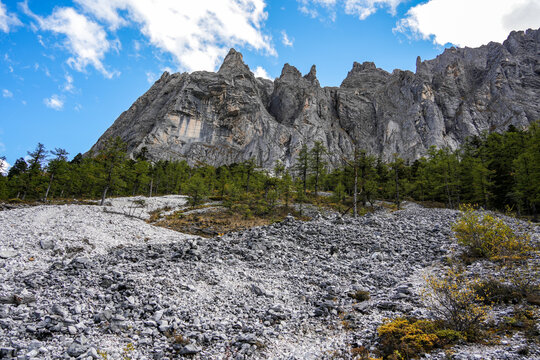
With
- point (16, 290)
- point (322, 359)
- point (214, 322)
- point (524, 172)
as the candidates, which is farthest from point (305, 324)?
point (524, 172)

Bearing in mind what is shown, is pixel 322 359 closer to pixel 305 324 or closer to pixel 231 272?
pixel 305 324

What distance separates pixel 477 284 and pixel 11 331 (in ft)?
48.3

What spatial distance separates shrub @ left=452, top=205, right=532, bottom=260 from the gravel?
1.56m

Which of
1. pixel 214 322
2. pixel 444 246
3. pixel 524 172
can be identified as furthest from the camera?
pixel 524 172

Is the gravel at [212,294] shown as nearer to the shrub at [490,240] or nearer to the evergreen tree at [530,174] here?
the shrub at [490,240]

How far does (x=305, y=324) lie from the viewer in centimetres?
887

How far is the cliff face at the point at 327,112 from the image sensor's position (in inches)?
5389

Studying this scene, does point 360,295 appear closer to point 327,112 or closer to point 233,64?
point 327,112

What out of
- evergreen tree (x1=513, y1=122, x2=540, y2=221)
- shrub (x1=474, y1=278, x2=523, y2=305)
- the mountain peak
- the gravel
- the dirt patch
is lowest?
the gravel

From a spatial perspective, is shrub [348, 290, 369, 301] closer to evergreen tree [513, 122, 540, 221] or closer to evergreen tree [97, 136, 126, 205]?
evergreen tree [513, 122, 540, 221]

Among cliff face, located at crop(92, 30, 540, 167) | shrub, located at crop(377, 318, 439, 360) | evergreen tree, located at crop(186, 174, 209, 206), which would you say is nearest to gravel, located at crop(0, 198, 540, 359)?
shrub, located at crop(377, 318, 439, 360)

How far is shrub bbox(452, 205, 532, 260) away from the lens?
1184 centimetres

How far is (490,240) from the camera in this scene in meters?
13.0

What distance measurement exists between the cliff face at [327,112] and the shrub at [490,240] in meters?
123
